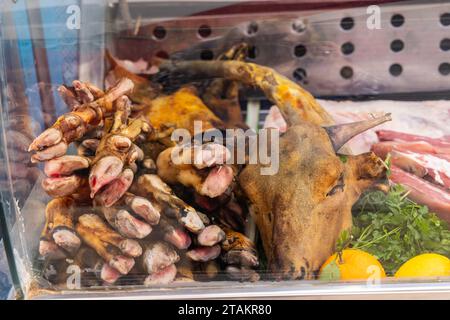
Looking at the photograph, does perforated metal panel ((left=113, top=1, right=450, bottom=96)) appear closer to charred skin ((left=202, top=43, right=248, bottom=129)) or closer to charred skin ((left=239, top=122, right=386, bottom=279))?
charred skin ((left=202, top=43, right=248, bottom=129))

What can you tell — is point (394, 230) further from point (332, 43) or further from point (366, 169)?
point (332, 43)

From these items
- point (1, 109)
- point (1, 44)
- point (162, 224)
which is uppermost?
point (1, 44)

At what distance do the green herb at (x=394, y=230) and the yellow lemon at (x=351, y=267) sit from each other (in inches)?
0.5

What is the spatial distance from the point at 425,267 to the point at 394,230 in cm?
8

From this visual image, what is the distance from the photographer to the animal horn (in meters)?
1.04

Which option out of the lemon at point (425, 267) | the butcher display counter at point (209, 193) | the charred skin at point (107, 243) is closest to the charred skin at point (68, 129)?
the butcher display counter at point (209, 193)

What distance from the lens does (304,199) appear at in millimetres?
987

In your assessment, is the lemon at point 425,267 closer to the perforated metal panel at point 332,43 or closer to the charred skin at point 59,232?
the perforated metal panel at point 332,43

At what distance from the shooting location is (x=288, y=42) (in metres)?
1.26

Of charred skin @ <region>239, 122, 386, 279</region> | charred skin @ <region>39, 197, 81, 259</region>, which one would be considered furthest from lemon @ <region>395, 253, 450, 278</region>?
charred skin @ <region>39, 197, 81, 259</region>
